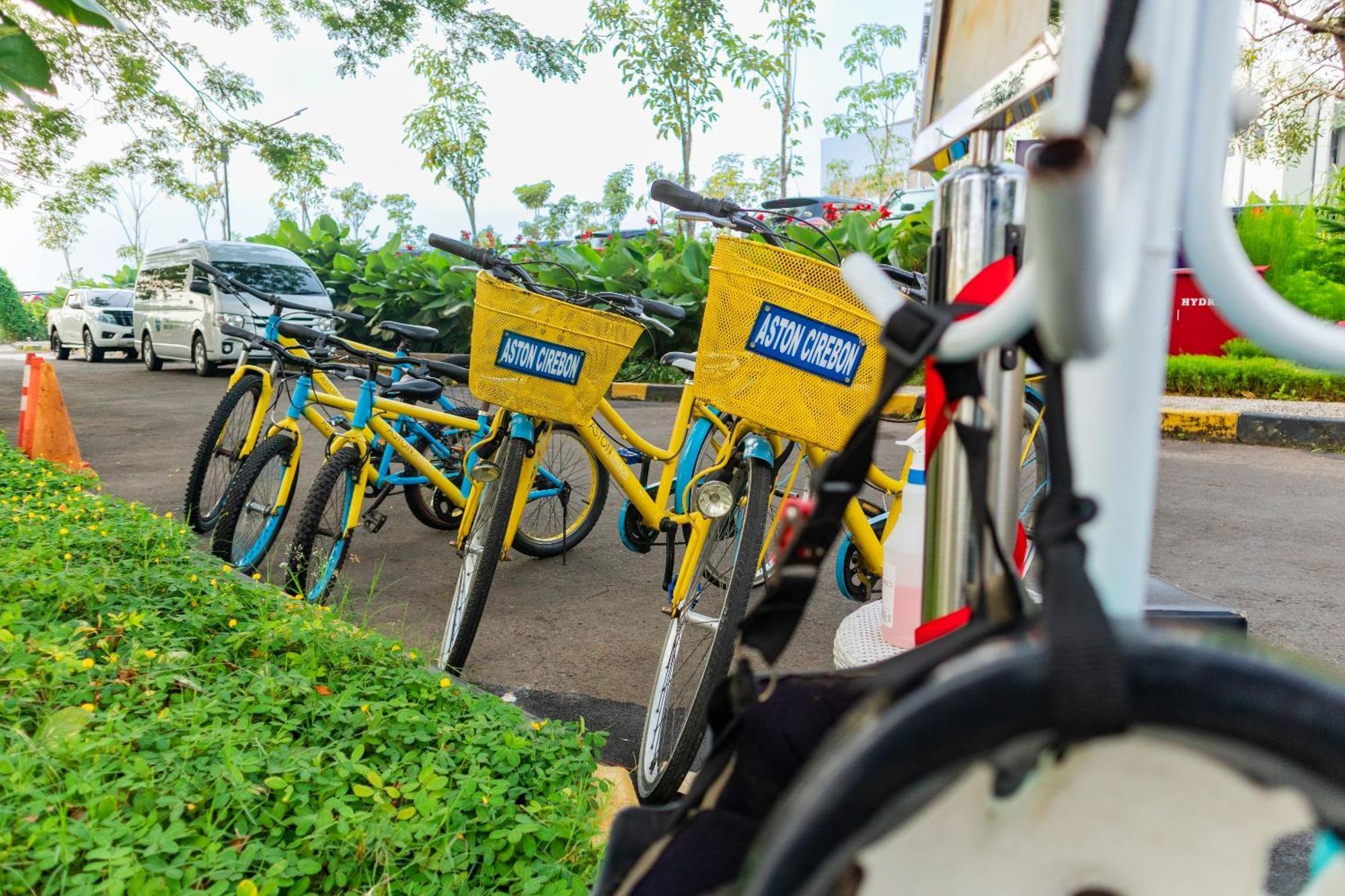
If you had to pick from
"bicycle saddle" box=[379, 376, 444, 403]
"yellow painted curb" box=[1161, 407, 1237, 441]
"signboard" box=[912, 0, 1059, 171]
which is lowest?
"yellow painted curb" box=[1161, 407, 1237, 441]

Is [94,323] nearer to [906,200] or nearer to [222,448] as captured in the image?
[906,200]

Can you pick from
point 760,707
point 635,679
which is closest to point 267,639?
point 635,679

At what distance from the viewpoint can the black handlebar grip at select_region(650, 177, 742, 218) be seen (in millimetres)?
2480

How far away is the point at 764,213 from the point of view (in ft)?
8.63

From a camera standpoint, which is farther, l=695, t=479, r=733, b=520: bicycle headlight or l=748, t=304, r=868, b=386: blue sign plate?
l=695, t=479, r=733, b=520: bicycle headlight

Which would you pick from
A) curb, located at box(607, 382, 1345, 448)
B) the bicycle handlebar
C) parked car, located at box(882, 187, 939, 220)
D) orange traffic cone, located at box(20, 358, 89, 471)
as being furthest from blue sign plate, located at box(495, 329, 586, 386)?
parked car, located at box(882, 187, 939, 220)

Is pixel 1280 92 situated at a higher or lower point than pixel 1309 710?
higher

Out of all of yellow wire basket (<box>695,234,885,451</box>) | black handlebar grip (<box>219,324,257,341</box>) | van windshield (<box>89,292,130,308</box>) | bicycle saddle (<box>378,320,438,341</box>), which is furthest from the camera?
van windshield (<box>89,292,130,308</box>)

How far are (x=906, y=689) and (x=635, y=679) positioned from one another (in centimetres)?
276

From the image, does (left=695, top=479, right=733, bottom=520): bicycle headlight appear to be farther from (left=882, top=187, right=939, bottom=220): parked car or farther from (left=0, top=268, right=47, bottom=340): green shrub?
(left=0, top=268, right=47, bottom=340): green shrub

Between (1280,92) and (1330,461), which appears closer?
(1330,461)

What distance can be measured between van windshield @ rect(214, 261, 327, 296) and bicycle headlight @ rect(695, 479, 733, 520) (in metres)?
12.1

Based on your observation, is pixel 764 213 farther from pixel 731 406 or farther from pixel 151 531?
pixel 151 531

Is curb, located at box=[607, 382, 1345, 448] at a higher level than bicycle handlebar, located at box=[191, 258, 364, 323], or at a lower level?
lower
